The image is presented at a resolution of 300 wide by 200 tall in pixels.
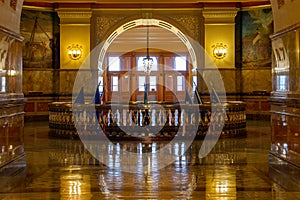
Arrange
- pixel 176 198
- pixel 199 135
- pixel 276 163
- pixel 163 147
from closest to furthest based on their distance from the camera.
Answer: pixel 176 198 → pixel 276 163 → pixel 163 147 → pixel 199 135

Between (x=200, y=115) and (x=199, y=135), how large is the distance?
53 centimetres

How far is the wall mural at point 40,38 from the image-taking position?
62.2ft

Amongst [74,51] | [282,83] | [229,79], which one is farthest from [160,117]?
[74,51]

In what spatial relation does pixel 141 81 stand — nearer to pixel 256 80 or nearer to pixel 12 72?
pixel 256 80

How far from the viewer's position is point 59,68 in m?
19.2

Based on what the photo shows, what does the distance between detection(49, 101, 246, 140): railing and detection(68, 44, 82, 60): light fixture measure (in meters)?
6.63

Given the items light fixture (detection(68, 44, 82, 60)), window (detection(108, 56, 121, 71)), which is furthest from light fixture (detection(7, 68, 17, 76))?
window (detection(108, 56, 121, 71))

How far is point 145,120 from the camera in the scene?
12242mm

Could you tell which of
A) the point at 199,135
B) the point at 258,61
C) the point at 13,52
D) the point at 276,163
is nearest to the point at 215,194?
the point at 276,163

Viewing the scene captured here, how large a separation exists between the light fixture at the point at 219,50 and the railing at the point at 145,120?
676cm

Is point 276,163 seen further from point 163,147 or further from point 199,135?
point 199,135

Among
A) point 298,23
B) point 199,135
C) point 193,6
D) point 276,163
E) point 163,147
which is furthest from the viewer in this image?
point 193,6

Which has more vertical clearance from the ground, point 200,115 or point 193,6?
point 193,6

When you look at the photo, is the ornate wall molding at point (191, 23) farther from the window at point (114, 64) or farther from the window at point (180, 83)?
the window at point (114, 64)
